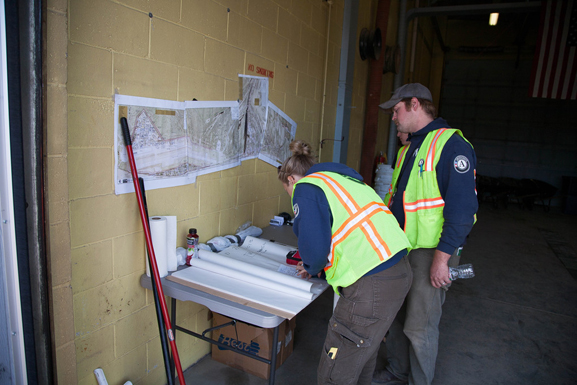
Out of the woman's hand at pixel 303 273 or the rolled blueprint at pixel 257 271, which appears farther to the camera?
the woman's hand at pixel 303 273

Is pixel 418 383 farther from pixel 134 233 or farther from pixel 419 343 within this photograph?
pixel 134 233

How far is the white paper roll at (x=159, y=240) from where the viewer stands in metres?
1.75

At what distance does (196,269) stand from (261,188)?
1044mm

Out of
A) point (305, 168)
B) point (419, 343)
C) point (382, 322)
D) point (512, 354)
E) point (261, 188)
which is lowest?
point (512, 354)

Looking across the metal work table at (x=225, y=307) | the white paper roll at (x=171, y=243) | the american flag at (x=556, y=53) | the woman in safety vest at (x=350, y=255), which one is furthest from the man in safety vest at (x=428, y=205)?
the american flag at (x=556, y=53)

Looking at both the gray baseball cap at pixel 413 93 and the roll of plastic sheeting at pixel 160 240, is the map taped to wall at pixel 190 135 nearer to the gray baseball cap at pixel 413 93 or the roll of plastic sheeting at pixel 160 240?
the roll of plastic sheeting at pixel 160 240

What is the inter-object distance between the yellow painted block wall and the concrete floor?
668mm

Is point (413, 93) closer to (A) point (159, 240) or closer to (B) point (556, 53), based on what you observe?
(A) point (159, 240)

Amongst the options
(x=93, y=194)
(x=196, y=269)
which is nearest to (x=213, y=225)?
(x=196, y=269)

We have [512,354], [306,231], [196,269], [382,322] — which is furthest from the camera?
[512,354]

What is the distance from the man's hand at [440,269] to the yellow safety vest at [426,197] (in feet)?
0.33

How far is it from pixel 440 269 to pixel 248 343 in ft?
3.82

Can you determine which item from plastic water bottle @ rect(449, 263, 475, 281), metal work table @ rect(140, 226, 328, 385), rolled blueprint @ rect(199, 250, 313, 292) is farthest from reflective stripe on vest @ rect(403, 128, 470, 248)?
metal work table @ rect(140, 226, 328, 385)

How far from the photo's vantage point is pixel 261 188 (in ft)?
9.38
